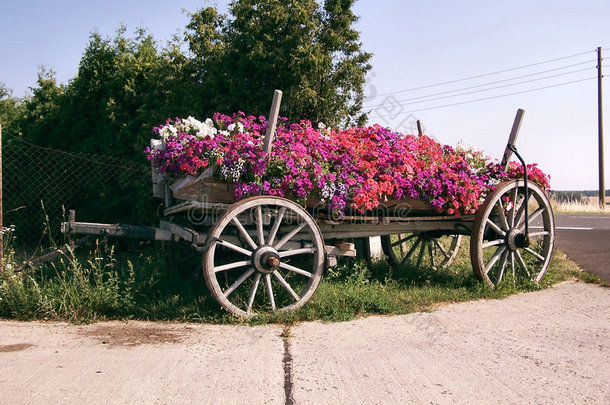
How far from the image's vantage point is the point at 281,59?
25.4ft

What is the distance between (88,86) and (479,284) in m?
Result: 7.09

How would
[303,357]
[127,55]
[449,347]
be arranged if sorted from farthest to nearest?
[127,55], [449,347], [303,357]

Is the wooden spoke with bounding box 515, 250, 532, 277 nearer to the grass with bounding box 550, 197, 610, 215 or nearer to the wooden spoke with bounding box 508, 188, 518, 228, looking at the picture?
the wooden spoke with bounding box 508, 188, 518, 228

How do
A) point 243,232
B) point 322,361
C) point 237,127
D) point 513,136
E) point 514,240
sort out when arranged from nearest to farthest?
point 322,361
point 243,232
point 237,127
point 514,240
point 513,136

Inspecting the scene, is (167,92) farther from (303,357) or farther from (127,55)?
(303,357)

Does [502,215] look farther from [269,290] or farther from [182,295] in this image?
[182,295]

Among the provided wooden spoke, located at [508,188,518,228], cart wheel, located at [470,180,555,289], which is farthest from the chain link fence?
wooden spoke, located at [508,188,518,228]

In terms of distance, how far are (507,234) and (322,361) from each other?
3.13 m

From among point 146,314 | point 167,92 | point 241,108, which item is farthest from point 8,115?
point 146,314

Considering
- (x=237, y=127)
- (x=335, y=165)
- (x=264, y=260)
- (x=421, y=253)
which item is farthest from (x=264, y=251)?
(x=421, y=253)

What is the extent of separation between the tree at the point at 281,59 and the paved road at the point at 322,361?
449 centimetres

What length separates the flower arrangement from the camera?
14.5 feet

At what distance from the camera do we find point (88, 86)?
8719 millimetres

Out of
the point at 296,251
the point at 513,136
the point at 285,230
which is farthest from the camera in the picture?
the point at 513,136
